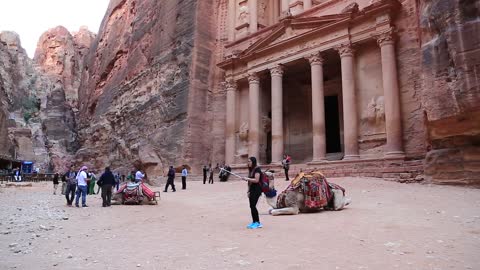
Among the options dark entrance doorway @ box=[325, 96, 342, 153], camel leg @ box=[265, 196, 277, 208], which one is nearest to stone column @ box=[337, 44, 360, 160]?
dark entrance doorway @ box=[325, 96, 342, 153]

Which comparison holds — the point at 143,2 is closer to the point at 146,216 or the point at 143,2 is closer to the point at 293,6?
the point at 293,6

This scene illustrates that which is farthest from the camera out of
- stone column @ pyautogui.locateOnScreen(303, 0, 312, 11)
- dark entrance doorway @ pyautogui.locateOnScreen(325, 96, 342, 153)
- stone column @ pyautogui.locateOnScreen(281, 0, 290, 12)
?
stone column @ pyautogui.locateOnScreen(281, 0, 290, 12)

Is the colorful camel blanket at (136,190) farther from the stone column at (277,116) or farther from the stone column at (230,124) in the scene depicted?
the stone column at (230,124)

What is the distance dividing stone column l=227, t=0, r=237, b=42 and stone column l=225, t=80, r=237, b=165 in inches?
172

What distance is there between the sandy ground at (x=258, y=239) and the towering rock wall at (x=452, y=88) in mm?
2096

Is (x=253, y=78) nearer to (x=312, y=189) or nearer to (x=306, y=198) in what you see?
(x=312, y=189)

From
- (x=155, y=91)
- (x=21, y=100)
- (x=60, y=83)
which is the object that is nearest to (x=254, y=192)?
(x=155, y=91)

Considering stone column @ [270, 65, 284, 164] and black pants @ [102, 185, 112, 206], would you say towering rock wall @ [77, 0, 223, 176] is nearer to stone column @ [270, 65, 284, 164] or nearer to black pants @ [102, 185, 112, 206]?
stone column @ [270, 65, 284, 164]

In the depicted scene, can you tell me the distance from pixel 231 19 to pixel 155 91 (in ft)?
27.5

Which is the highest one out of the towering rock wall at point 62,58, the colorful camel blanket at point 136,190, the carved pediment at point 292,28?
the towering rock wall at point 62,58

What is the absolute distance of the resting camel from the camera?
816 cm

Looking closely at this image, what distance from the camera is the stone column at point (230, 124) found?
24797 millimetres

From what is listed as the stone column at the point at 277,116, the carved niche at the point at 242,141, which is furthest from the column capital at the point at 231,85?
the stone column at the point at 277,116

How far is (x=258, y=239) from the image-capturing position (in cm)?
565
